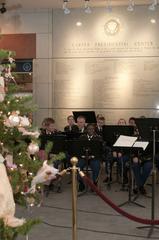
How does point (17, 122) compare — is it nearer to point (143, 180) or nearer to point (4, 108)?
point (4, 108)

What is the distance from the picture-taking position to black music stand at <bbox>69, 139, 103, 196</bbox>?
28.8 ft

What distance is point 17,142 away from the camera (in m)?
3.98

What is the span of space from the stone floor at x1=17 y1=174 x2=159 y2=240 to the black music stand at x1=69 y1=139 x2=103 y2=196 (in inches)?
30.8

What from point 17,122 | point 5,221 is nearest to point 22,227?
point 5,221

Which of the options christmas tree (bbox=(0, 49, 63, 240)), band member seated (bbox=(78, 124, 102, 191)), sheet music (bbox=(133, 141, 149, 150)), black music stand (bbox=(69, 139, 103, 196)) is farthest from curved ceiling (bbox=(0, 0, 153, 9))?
christmas tree (bbox=(0, 49, 63, 240))

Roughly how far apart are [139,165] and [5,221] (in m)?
6.03

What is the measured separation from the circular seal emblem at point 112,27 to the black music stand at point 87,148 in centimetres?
534

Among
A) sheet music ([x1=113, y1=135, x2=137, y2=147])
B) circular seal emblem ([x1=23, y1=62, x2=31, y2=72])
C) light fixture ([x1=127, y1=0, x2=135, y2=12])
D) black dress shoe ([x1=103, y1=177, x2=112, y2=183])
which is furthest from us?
circular seal emblem ([x1=23, y1=62, x2=31, y2=72])

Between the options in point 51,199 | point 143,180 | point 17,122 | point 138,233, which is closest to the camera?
point 17,122

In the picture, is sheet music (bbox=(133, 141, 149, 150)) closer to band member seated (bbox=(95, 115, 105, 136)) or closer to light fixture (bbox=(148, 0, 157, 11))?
band member seated (bbox=(95, 115, 105, 136))

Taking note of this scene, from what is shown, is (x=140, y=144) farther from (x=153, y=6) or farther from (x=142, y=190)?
(x=153, y=6)

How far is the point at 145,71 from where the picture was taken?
12898mm

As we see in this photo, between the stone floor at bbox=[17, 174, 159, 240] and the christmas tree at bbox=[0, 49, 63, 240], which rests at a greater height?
the christmas tree at bbox=[0, 49, 63, 240]

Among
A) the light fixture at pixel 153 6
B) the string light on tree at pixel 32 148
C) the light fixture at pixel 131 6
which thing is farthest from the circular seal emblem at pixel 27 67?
the string light on tree at pixel 32 148
